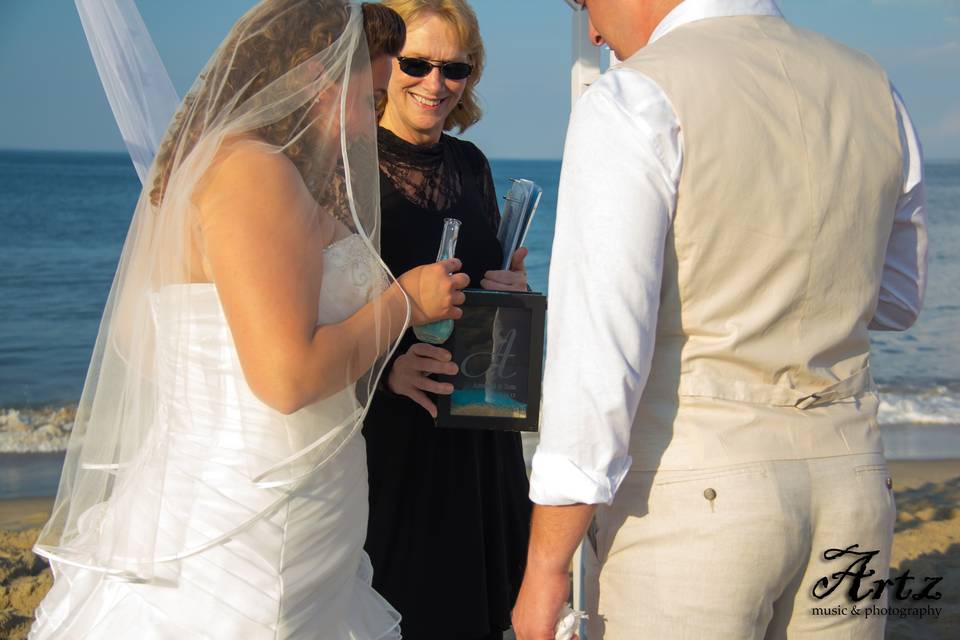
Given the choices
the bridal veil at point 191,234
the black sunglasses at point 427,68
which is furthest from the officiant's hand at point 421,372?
the black sunglasses at point 427,68

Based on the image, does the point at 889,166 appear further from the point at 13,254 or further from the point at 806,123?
the point at 13,254

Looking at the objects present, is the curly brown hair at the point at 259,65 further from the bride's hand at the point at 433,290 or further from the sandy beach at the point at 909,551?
the sandy beach at the point at 909,551

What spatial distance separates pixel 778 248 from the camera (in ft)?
5.14

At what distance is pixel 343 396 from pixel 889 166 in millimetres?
1198

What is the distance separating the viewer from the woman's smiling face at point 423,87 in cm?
290

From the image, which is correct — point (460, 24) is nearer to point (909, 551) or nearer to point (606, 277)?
point (606, 277)

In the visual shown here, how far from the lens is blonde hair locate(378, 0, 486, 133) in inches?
114

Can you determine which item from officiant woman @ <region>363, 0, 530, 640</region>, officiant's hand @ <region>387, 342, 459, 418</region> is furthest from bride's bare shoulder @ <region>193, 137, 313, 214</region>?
officiant woman @ <region>363, 0, 530, 640</region>

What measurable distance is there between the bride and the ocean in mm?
5374

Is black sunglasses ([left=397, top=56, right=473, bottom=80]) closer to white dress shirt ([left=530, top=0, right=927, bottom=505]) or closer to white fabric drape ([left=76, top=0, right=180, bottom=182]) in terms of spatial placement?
white fabric drape ([left=76, top=0, right=180, bottom=182])

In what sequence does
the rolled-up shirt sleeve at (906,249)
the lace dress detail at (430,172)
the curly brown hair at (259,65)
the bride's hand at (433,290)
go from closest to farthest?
the rolled-up shirt sleeve at (906,249) → the curly brown hair at (259,65) → the bride's hand at (433,290) → the lace dress detail at (430,172)

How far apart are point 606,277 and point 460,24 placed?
167cm

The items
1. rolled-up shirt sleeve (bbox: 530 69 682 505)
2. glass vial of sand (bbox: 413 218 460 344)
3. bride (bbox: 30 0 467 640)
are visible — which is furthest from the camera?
glass vial of sand (bbox: 413 218 460 344)

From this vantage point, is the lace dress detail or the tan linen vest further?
the lace dress detail
